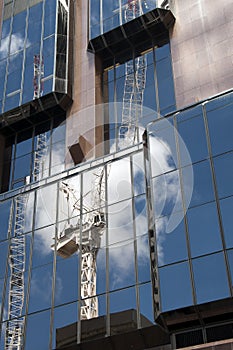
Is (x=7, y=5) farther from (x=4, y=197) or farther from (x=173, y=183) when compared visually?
(x=173, y=183)

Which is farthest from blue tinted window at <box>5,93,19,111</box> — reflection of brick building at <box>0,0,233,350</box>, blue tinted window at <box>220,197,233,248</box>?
blue tinted window at <box>220,197,233,248</box>

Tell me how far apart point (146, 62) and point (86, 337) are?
18.3m

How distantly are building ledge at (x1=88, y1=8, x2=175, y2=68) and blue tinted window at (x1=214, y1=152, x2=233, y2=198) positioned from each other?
47.5 feet

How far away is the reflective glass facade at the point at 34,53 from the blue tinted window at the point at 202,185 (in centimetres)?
1502

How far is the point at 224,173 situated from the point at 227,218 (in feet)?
6.82

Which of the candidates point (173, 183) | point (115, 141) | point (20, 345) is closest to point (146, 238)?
point (173, 183)

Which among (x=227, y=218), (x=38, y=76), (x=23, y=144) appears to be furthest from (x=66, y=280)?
(x=38, y=76)

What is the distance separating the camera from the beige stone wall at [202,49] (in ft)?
108

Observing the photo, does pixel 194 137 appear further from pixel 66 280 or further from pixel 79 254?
pixel 66 280

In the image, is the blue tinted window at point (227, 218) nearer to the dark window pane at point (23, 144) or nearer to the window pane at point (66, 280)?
the window pane at point (66, 280)

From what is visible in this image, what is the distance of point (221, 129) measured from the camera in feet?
86.2

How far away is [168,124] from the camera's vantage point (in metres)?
27.8

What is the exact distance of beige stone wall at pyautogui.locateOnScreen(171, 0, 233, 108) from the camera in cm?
3281

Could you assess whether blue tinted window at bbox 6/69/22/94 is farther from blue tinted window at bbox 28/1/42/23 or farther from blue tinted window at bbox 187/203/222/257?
blue tinted window at bbox 187/203/222/257
